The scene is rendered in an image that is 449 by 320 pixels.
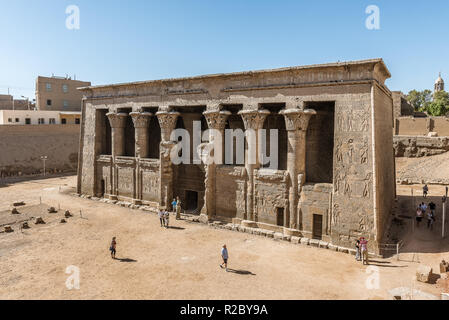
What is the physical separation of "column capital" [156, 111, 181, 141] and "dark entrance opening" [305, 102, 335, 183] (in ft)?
32.5

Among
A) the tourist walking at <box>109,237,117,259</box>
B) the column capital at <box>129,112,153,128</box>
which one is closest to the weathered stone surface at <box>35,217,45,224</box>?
the tourist walking at <box>109,237,117,259</box>

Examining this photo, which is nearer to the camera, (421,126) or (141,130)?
(141,130)

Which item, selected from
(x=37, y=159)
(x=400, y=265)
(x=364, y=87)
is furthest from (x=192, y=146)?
(x=37, y=159)

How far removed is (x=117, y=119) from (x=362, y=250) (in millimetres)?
21265

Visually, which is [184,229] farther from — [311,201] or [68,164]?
[68,164]

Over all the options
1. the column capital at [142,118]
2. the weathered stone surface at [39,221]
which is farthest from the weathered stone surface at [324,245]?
the weathered stone surface at [39,221]

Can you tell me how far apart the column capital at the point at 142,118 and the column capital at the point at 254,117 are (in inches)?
358

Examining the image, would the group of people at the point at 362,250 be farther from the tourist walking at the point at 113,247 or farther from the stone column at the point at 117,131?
the stone column at the point at 117,131

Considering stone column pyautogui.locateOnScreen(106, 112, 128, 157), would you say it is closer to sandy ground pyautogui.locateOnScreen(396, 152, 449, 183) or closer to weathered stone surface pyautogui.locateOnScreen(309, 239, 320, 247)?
weathered stone surface pyautogui.locateOnScreen(309, 239, 320, 247)

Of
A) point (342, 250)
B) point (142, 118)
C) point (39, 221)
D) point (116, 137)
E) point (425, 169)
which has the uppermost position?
point (142, 118)

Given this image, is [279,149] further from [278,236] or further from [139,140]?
[139,140]

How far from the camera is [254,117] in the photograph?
64.6ft

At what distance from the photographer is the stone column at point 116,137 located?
1059 inches

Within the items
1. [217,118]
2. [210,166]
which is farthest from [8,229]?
[217,118]
